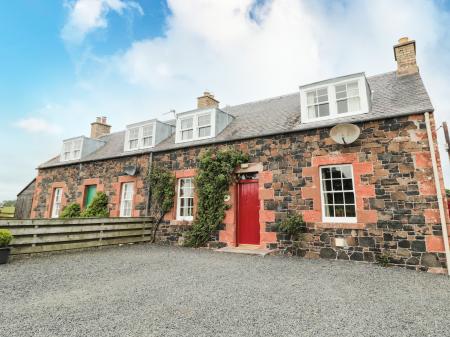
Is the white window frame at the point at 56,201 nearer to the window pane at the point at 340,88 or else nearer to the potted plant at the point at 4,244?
the potted plant at the point at 4,244

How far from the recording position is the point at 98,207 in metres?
12.6

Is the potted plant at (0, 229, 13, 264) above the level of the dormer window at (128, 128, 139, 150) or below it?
below

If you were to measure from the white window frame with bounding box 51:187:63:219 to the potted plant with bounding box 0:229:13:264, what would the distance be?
10022 millimetres

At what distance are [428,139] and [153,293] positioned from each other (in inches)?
315

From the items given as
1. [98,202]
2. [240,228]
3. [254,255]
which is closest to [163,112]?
[98,202]

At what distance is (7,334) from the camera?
2.70 metres

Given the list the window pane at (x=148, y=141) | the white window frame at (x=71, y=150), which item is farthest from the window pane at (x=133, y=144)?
the white window frame at (x=71, y=150)

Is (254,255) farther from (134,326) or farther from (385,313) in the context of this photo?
(134,326)

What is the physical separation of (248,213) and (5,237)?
7.33m

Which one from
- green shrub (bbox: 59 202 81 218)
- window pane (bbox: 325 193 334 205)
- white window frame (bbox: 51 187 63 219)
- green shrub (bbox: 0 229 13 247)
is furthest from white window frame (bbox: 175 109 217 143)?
white window frame (bbox: 51 187 63 219)

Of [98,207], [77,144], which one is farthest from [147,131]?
[77,144]

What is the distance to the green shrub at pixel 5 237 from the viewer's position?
20.4 ft

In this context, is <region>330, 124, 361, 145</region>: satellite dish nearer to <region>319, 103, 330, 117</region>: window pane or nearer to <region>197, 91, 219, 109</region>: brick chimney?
<region>319, 103, 330, 117</region>: window pane

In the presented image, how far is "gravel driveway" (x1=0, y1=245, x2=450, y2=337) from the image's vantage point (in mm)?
2957
